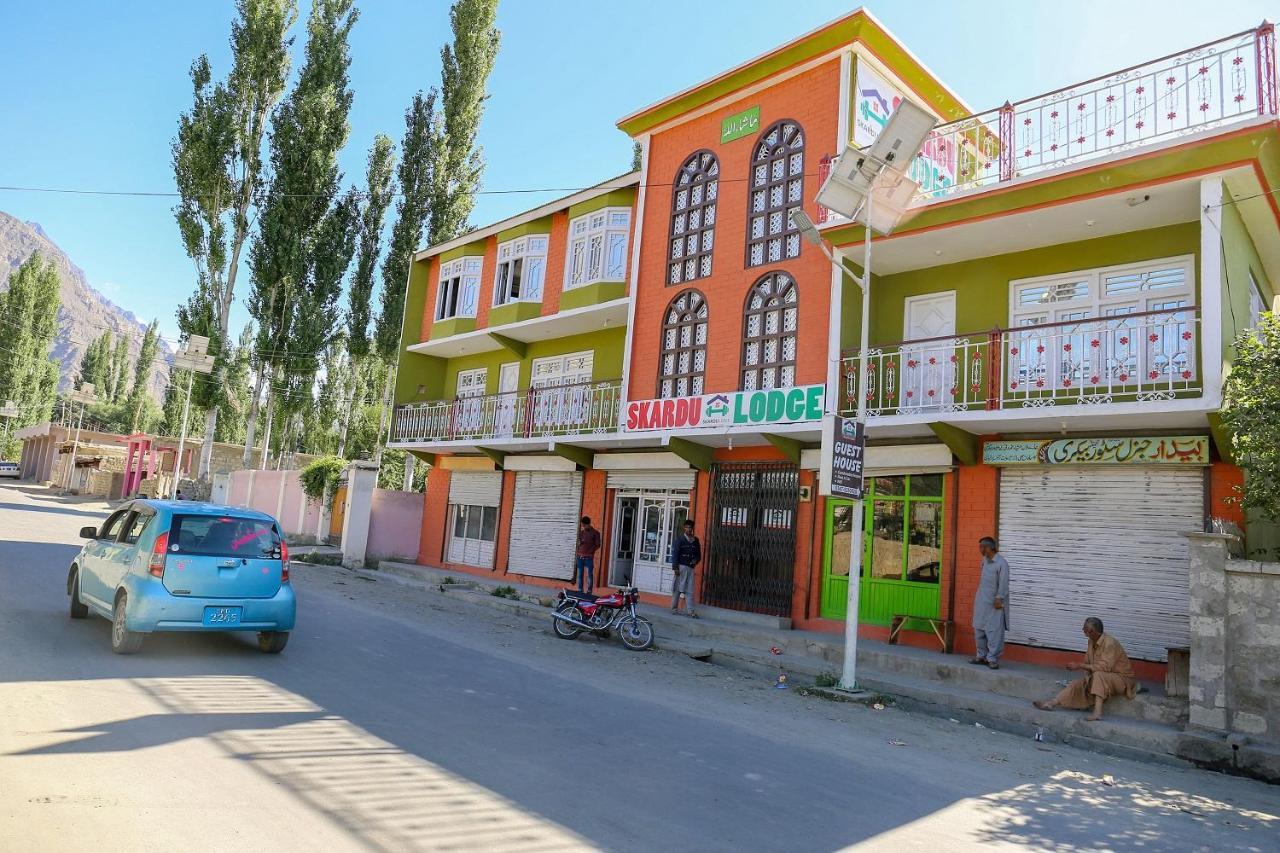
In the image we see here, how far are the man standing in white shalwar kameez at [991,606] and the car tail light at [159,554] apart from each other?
9960 mm

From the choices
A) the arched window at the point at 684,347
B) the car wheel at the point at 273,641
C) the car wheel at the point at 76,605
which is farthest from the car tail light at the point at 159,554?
the arched window at the point at 684,347

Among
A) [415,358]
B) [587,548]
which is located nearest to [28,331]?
[415,358]

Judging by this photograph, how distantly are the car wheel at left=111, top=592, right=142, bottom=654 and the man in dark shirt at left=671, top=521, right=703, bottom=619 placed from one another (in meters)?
9.17

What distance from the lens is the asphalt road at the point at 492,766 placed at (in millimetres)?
4383

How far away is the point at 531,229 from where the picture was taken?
69.7 feet

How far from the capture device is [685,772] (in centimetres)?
587

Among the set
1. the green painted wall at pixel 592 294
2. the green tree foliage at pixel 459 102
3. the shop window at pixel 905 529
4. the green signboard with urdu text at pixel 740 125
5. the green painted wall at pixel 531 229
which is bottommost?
the shop window at pixel 905 529

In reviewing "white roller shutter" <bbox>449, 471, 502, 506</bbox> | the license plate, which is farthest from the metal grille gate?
the license plate

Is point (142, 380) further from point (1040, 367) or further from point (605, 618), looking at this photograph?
point (1040, 367)

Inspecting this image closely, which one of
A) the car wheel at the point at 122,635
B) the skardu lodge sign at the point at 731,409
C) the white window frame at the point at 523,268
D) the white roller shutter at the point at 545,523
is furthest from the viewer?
the white window frame at the point at 523,268

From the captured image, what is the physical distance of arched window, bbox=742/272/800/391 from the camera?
14820mm

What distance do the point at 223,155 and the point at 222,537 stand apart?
84.4 feet

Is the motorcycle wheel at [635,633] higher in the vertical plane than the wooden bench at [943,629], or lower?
lower

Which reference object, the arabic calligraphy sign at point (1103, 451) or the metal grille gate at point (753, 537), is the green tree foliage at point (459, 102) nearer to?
the metal grille gate at point (753, 537)
